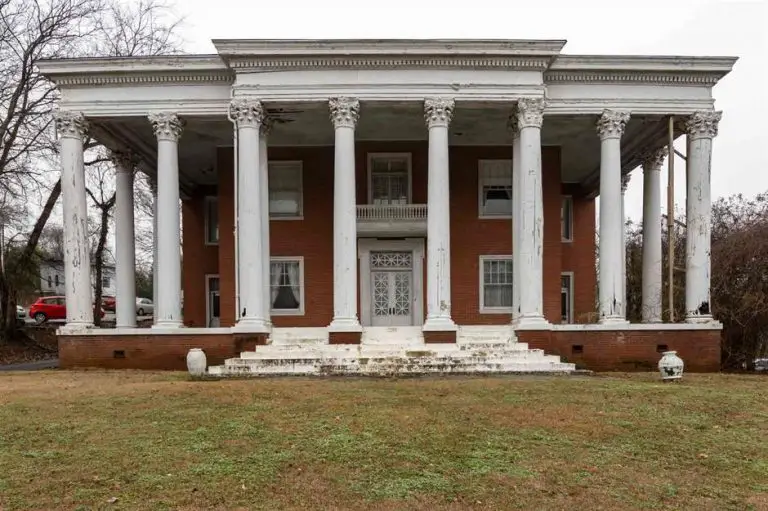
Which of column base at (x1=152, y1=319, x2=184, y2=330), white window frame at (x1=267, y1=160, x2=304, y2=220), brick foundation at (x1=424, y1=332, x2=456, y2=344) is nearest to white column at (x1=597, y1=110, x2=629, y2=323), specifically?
brick foundation at (x1=424, y1=332, x2=456, y2=344)

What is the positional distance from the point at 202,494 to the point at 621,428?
563cm

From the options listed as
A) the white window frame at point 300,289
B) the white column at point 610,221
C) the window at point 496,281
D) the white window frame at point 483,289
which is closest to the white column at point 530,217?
the white column at point 610,221

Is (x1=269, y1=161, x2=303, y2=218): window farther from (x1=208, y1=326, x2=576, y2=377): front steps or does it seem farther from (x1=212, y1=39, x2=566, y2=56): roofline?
(x1=208, y1=326, x2=576, y2=377): front steps

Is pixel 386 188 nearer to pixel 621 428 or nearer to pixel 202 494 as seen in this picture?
pixel 621 428

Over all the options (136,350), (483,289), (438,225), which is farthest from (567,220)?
(136,350)

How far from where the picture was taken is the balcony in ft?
69.8

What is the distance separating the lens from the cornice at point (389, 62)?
17.4 m

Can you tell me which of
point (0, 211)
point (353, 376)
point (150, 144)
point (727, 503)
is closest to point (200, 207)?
point (150, 144)

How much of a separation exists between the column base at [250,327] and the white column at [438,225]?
4.48 m

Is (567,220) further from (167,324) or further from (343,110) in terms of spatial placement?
(167,324)

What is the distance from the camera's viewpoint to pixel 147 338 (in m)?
17.7

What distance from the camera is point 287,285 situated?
21859 mm

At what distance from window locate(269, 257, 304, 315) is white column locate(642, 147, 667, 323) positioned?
38.1 feet

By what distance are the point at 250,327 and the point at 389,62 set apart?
27.0ft
